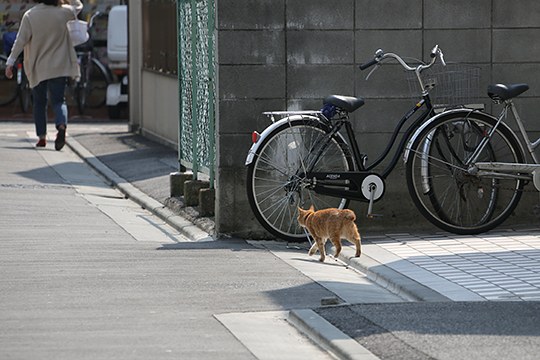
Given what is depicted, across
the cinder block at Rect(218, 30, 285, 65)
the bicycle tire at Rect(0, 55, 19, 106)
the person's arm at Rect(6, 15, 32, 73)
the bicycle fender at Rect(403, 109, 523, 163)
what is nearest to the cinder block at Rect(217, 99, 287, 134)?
the cinder block at Rect(218, 30, 285, 65)

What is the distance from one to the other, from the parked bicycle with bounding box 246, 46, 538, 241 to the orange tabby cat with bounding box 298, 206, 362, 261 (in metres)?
0.65

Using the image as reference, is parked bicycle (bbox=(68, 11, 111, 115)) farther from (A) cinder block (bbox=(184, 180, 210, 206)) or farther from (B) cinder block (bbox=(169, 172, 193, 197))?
(A) cinder block (bbox=(184, 180, 210, 206))

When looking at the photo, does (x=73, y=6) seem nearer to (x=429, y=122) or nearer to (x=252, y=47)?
(x=252, y=47)

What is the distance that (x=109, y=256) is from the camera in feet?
32.5

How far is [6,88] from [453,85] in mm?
19139

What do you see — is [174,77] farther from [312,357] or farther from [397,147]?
[312,357]

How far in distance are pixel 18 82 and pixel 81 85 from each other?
1.14m

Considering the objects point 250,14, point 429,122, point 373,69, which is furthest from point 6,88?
point 429,122

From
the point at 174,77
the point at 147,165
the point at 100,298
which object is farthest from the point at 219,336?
the point at 174,77

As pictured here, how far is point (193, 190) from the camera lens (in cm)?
1238

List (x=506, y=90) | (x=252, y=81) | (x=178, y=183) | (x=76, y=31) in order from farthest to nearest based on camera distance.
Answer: (x=76, y=31) < (x=178, y=183) < (x=252, y=81) < (x=506, y=90)

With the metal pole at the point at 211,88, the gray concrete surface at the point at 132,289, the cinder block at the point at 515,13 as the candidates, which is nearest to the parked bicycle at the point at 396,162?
the gray concrete surface at the point at 132,289

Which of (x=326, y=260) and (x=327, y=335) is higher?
(x=327, y=335)

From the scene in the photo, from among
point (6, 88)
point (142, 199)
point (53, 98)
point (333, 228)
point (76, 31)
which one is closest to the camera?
point (333, 228)
